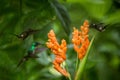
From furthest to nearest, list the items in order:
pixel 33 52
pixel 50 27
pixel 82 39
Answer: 1. pixel 50 27
2. pixel 33 52
3. pixel 82 39

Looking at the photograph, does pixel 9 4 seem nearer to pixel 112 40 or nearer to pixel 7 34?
pixel 7 34

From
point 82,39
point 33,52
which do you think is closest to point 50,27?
point 33,52

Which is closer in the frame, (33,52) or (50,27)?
(33,52)

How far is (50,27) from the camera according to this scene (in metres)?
0.80

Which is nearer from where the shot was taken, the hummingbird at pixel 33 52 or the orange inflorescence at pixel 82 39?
the orange inflorescence at pixel 82 39

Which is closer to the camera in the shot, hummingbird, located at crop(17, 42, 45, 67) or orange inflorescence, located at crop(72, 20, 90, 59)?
orange inflorescence, located at crop(72, 20, 90, 59)

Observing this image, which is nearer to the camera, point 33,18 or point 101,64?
point 101,64

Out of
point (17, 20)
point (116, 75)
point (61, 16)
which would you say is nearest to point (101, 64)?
point (116, 75)

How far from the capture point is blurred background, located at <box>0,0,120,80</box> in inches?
25.4

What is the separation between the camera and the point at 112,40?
0.71m

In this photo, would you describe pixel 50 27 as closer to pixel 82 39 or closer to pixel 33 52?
pixel 33 52

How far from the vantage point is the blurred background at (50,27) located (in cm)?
64

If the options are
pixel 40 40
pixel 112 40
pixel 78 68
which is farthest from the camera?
pixel 40 40

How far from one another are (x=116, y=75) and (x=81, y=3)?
22 centimetres
